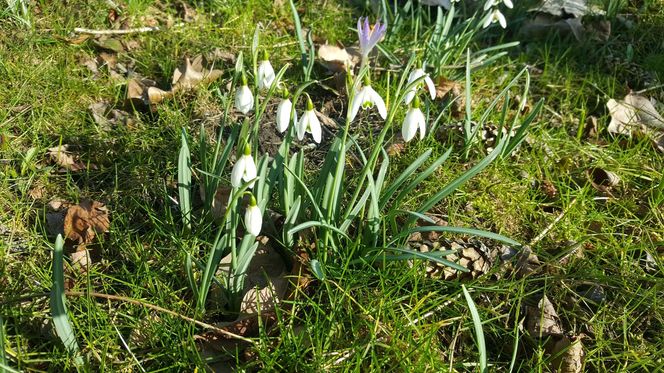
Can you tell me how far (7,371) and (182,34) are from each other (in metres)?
1.83

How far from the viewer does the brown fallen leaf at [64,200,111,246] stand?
6.51 feet

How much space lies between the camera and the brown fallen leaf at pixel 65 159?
7.43ft

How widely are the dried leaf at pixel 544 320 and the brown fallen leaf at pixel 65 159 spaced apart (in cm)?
149

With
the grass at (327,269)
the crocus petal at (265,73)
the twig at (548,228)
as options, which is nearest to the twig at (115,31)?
the grass at (327,269)

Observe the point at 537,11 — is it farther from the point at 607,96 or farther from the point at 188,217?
the point at 188,217

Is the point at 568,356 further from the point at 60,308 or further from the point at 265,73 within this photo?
the point at 60,308

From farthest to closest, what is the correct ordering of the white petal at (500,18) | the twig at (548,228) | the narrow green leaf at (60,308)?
the white petal at (500,18)
the twig at (548,228)
the narrow green leaf at (60,308)

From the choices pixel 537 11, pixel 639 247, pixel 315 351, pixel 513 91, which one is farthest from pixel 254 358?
pixel 537 11

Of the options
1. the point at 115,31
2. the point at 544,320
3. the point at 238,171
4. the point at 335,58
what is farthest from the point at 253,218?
the point at 115,31

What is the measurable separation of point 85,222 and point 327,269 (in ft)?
2.46

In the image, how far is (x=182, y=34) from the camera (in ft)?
9.59

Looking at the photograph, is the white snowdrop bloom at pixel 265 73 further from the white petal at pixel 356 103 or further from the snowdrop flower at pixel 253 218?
the snowdrop flower at pixel 253 218

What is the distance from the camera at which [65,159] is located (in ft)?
7.50

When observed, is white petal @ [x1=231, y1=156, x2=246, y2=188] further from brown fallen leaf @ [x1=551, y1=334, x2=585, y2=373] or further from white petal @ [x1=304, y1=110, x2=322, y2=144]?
brown fallen leaf @ [x1=551, y1=334, x2=585, y2=373]
